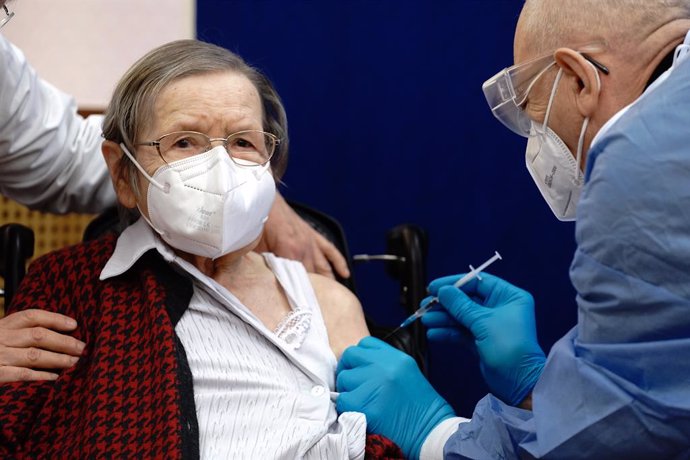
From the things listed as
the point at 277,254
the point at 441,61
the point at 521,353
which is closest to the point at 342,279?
the point at 277,254

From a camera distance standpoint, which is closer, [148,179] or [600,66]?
[600,66]

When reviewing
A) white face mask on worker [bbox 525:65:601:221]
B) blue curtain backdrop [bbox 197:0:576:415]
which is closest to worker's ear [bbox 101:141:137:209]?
white face mask on worker [bbox 525:65:601:221]

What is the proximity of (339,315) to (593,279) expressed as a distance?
747 millimetres

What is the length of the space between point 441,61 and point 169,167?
1399 mm

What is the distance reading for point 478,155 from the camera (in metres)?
2.97

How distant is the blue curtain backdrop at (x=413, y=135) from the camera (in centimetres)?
295

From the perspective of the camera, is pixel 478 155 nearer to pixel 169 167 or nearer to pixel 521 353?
pixel 521 353

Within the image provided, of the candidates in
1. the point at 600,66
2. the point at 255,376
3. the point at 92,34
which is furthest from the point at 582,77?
the point at 92,34

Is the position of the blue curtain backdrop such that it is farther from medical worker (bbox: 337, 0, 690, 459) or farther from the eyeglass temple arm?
the eyeglass temple arm

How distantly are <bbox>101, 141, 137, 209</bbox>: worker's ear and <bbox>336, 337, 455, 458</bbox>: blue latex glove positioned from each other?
0.60 m

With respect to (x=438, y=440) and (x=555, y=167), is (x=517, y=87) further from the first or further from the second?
(x=438, y=440)

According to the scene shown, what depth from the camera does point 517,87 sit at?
1.77 meters

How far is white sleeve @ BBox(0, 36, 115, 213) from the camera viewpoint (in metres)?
2.22

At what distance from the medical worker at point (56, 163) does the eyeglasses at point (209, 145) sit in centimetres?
37
